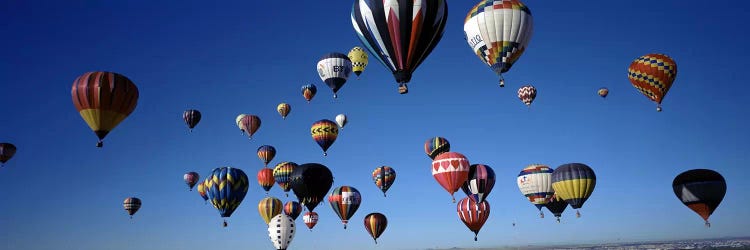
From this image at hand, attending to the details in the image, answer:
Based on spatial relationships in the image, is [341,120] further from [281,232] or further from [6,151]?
[6,151]

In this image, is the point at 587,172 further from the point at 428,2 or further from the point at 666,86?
the point at 428,2

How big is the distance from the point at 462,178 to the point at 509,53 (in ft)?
30.6

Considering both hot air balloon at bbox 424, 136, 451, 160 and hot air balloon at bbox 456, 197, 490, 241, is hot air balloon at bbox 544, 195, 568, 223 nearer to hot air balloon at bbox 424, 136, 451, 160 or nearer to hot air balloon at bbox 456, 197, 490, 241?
hot air balloon at bbox 456, 197, 490, 241

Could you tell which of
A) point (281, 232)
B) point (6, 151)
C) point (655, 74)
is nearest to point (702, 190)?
point (655, 74)

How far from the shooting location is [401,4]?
Result: 840 inches

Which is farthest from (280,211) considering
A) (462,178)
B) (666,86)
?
(666,86)

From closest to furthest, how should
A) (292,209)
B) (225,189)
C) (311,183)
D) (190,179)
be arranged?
1. (311,183)
2. (225,189)
3. (292,209)
4. (190,179)

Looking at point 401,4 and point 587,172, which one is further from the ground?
point 401,4

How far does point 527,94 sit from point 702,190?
14.9 m

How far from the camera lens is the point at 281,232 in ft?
101

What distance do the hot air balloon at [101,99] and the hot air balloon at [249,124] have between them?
19840 mm

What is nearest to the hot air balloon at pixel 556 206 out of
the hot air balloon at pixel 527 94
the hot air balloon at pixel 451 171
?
the hot air balloon at pixel 451 171

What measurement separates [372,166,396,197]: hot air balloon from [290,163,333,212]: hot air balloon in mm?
10844

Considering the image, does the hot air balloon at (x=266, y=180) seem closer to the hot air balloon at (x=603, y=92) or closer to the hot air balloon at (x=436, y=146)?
the hot air balloon at (x=436, y=146)
